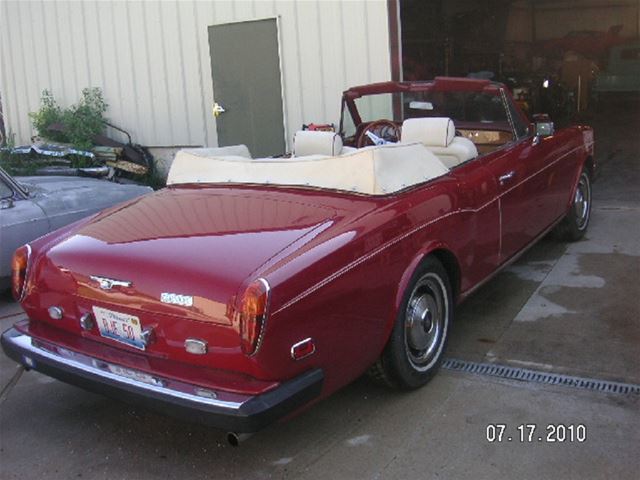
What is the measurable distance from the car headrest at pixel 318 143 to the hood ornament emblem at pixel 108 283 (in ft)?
5.70

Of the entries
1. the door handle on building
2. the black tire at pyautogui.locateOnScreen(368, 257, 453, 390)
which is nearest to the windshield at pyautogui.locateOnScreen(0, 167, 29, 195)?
the black tire at pyautogui.locateOnScreen(368, 257, 453, 390)

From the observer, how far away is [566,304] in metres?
4.74

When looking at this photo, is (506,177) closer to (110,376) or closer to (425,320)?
(425,320)

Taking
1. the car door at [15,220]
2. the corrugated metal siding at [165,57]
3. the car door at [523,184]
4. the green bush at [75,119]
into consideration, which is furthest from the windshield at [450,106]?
the green bush at [75,119]

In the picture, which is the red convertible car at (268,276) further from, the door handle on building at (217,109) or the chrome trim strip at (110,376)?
the door handle on building at (217,109)

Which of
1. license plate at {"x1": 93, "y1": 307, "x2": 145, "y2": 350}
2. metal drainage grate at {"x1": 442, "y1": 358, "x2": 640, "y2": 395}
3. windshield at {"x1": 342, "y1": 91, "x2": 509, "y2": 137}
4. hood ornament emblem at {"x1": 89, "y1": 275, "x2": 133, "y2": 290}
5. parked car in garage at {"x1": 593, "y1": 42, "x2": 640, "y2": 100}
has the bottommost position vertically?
metal drainage grate at {"x1": 442, "y1": 358, "x2": 640, "y2": 395}

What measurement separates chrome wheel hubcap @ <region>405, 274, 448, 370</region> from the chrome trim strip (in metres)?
1.16

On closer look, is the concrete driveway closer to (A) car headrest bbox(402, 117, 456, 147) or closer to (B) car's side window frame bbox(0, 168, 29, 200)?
(A) car headrest bbox(402, 117, 456, 147)

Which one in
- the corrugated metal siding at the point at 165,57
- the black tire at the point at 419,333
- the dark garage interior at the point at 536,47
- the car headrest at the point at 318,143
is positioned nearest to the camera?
the black tire at the point at 419,333

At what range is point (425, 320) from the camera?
3729mm

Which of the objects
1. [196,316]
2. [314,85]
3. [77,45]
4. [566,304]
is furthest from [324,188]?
[77,45]

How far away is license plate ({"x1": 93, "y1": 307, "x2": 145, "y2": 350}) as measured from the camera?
3.06m

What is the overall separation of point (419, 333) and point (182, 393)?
134 cm

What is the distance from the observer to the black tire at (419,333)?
347 cm
